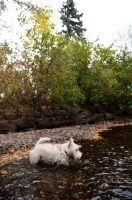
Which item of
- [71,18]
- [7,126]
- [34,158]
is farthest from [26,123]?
[71,18]

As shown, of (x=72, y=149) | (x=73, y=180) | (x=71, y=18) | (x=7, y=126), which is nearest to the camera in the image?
(x=73, y=180)

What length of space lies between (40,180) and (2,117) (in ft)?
39.9

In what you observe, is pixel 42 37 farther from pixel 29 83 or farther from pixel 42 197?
pixel 42 197

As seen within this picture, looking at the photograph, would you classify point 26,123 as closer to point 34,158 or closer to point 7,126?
point 7,126

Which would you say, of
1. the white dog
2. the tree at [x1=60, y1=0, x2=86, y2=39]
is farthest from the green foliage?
the tree at [x1=60, y1=0, x2=86, y2=39]

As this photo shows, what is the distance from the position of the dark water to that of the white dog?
0.24 m

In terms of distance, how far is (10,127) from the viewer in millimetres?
17250

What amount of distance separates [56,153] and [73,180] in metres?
1.55

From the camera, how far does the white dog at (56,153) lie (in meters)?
7.45

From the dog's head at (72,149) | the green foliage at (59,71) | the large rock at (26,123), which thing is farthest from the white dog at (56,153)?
A: the large rock at (26,123)

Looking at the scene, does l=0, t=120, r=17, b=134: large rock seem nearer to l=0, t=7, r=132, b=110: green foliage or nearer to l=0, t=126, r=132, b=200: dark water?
l=0, t=7, r=132, b=110: green foliage

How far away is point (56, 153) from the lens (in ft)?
25.1

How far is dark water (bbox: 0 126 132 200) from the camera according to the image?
17.4 ft

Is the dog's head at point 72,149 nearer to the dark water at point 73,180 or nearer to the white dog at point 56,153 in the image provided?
the white dog at point 56,153
